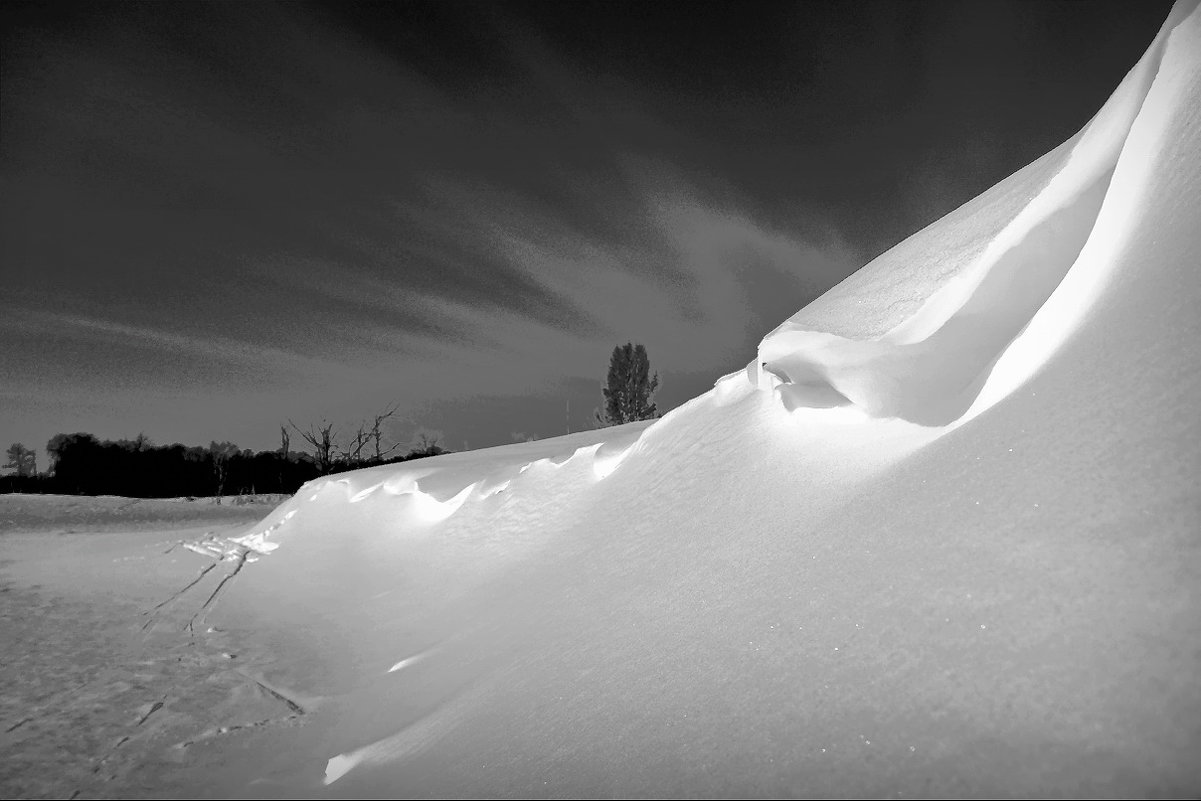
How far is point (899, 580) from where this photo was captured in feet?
3.64

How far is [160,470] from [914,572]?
33.0 m

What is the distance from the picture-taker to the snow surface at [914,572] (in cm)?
79

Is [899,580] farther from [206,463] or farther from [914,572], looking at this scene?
[206,463]

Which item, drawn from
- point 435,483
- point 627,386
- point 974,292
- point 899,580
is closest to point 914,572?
point 899,580

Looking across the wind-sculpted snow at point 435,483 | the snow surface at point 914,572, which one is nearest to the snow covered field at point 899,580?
the snow surface at point 914,572

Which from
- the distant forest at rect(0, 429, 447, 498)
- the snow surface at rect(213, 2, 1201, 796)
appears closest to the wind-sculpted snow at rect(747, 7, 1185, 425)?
the snow surface at rect(213, 2, 1201, 796)

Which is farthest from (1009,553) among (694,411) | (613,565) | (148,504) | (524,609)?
(148,504)

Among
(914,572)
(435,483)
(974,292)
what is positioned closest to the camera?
(914,572)

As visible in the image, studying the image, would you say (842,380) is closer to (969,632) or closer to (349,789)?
(969,632)

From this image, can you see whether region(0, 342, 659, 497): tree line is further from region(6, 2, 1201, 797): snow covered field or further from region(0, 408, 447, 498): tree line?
region(6, 2, 1201, 797): snow covered field

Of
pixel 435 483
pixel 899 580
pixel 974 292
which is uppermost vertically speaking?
pixel 974 292

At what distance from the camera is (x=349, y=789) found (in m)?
1.31

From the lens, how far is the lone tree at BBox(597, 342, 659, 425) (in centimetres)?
2912

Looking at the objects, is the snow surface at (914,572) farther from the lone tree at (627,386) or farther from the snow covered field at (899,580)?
the lone tree at (627,386)
